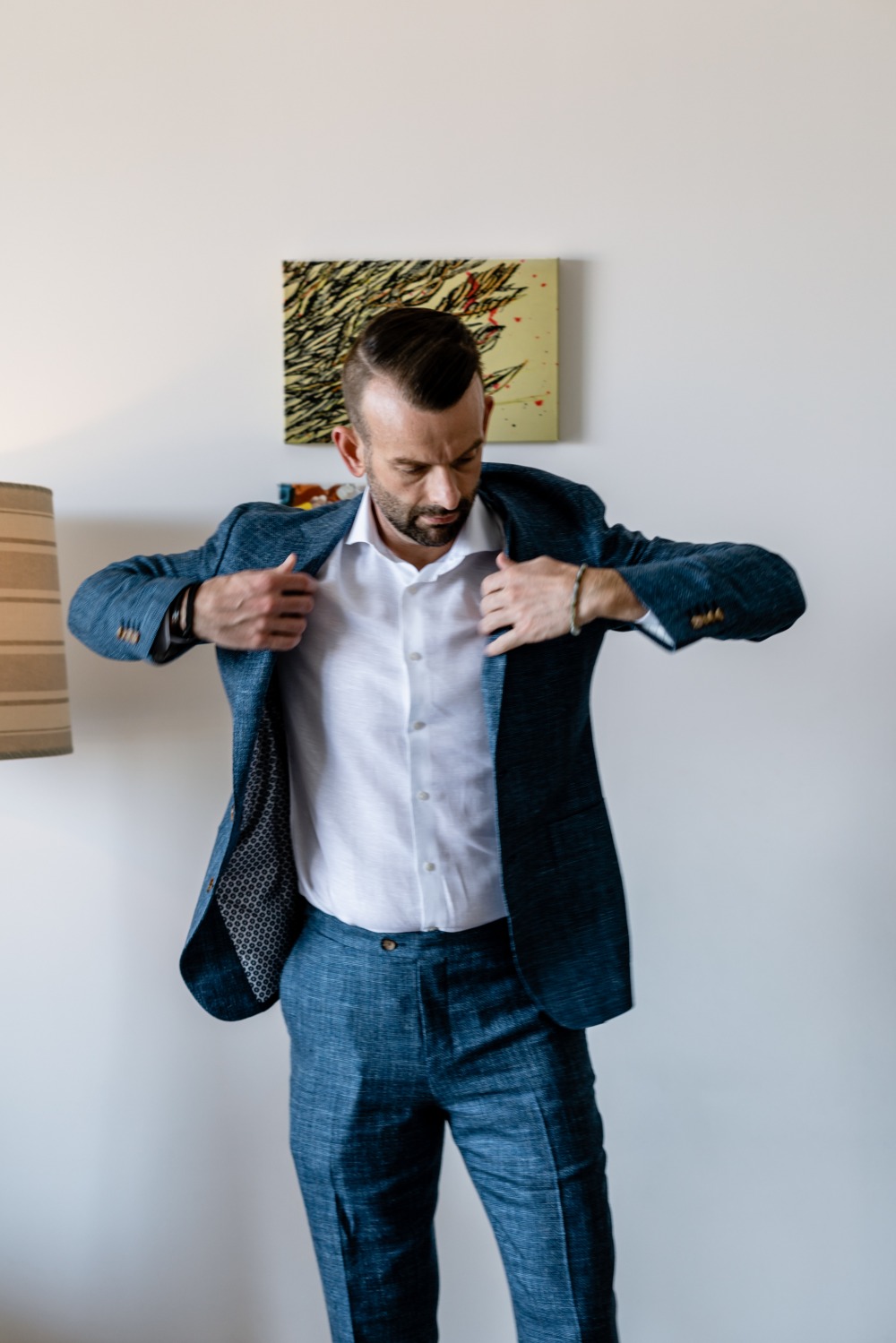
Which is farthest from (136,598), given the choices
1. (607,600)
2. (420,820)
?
(607,600)

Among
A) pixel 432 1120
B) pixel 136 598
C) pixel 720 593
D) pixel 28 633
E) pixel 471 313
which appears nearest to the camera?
pixel 720 593

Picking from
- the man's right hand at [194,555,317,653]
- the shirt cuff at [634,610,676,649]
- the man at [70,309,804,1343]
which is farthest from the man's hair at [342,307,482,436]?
the shirt cuff at [634,610,676,649]

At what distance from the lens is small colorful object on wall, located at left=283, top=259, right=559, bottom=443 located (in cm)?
188

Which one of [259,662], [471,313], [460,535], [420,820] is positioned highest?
[471,313]

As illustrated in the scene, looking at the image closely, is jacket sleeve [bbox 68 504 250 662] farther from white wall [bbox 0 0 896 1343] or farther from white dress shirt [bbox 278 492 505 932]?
white wall [bbox 0 0 896 1343]

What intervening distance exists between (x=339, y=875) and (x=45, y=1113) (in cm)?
92

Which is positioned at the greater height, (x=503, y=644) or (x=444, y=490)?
(x=444, y=490)

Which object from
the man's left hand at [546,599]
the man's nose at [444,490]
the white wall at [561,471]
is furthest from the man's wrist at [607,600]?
the white wall at [561,471]

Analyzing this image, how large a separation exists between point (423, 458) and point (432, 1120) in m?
0.82

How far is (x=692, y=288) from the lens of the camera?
1897 millimetres

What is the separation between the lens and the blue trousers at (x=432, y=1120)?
4.66 feet

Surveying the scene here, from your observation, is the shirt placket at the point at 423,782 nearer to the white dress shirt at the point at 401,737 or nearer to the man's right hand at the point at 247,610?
the white dress shirt at the point at 401,737

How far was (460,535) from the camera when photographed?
146 cm

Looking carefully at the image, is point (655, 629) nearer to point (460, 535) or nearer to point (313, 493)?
point (460, 535)
